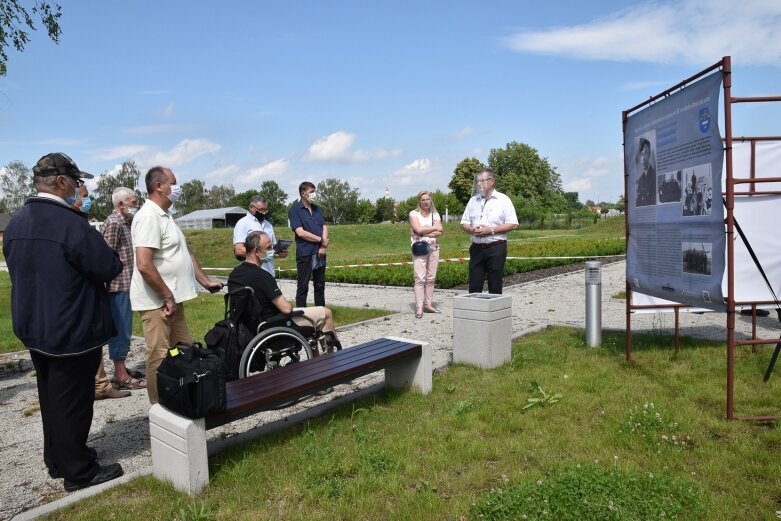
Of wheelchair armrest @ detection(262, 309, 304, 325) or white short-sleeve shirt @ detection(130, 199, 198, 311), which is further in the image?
wheelchair armrest @ detection(262, 309, 304, 325)

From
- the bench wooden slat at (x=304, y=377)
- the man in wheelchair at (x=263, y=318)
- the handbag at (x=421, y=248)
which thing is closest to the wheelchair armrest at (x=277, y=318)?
the man in wheelchair at (x=263, y=318)

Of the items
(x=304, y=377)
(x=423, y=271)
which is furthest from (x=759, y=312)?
(x=304, y=377)

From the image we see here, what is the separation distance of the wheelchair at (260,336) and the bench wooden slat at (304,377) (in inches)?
14.8

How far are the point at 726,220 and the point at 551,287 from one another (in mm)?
9347

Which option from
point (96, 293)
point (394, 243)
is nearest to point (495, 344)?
point (96, 293)

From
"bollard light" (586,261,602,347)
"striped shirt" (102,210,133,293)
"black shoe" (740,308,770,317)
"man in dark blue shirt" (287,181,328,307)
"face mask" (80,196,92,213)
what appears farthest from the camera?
"black shoe" (740,308,770,317)

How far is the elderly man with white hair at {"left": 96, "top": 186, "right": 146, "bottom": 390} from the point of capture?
5828 millimetres

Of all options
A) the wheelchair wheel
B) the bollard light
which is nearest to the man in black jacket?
the wheelchair wheel

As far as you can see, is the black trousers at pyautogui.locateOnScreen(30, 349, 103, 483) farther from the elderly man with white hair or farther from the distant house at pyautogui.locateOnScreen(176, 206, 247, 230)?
the distant house at pyautogui.locateOnScreen(176, 206, 247, 230)

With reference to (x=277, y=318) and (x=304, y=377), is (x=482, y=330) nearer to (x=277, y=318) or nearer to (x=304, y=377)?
(x=277, y=318)

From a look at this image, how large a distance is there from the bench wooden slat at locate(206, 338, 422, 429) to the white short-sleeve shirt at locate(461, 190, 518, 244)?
2.53 m

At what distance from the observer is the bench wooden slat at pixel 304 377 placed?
3648mm

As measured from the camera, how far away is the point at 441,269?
14.5 metres

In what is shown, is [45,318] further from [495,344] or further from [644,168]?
[644,168]
